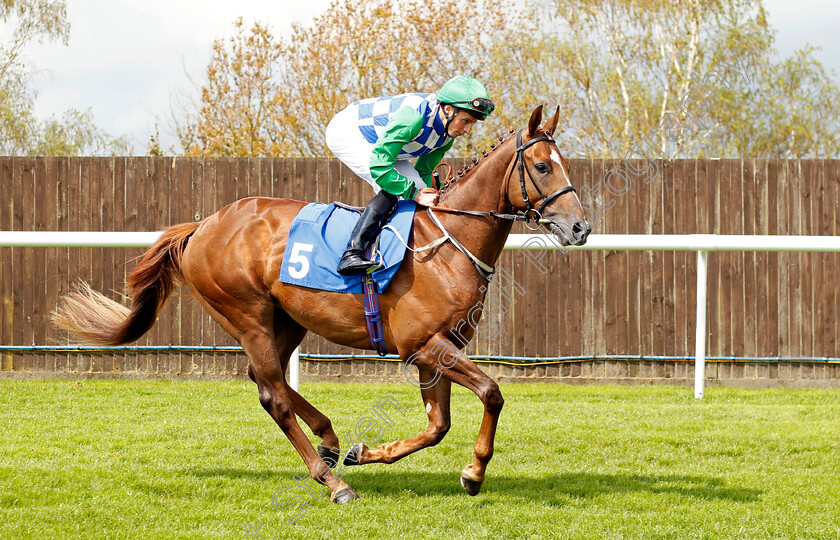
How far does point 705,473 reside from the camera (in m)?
4.70

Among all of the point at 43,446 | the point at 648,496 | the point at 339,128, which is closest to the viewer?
the point at 648,496

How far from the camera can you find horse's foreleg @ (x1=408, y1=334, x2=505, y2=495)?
3998mm

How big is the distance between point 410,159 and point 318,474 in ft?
5.61

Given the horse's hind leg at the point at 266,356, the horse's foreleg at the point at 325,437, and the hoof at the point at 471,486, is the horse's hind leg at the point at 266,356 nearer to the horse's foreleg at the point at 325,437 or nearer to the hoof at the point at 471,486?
the horse's foreleg at the point at 325,437

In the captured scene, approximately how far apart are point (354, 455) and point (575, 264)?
432 centimetres

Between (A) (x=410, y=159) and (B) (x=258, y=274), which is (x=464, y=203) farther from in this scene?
(B) (x=258, y=274)

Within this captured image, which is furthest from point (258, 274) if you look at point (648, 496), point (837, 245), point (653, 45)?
point (653, 45)

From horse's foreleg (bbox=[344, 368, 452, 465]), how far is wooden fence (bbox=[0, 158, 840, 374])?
391 cm

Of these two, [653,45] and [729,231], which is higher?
[653,45]

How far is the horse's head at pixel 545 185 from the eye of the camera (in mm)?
3863

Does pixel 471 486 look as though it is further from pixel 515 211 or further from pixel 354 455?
pixel 515 211

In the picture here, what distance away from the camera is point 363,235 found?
417 centimetres

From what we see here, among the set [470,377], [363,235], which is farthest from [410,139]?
[470,377]

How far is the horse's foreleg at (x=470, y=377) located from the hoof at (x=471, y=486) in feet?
0.22
